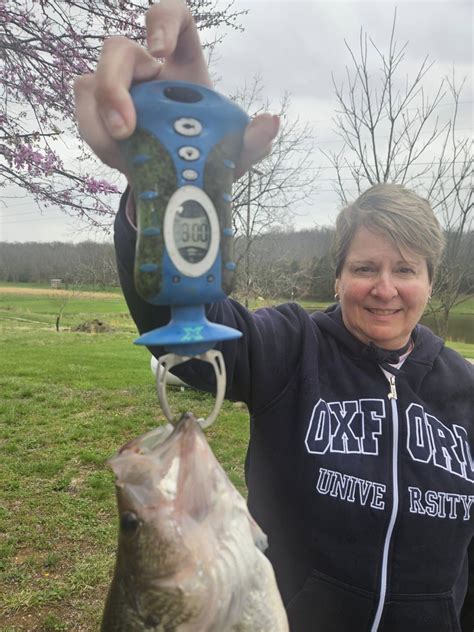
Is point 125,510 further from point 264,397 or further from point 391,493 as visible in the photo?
point 391,493

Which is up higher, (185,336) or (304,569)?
(185,336)

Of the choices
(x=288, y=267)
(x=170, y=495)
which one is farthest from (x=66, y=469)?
(x=288, y=267)

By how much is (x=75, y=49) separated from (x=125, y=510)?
522 cm

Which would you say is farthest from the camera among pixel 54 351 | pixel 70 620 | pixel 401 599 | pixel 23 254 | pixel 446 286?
pixel 23 254

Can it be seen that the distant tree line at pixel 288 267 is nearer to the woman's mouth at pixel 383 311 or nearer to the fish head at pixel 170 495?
the woman's mouth at pixel 383 311

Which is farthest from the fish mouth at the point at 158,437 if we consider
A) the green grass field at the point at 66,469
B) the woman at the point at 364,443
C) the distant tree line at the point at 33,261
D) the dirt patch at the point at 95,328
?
the distant tree line at the point at 33,261

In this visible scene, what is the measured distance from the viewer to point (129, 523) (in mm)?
1280

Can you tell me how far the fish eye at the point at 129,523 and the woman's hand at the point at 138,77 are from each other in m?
0.85

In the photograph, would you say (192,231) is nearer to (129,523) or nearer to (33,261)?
(129,523)

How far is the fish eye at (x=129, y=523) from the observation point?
4.16 feet

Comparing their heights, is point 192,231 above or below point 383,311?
above

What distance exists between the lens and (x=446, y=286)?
9570 mm

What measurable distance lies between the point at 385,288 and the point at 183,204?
1.33m

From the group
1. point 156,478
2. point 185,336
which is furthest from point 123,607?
point 185,336
